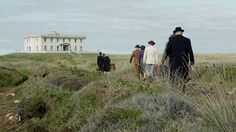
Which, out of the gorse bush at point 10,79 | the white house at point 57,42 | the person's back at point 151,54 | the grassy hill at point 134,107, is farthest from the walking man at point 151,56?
the white house at point 57,42

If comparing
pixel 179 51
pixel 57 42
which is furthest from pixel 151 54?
pixel 57 42

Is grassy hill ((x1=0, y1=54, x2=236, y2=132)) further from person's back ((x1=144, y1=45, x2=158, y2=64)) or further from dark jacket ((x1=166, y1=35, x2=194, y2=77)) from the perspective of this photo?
person's back ((x1=144, y1=45, x2=158, y2=64))

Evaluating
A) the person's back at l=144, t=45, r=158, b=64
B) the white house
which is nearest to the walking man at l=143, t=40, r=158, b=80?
the person's back at l=144, t=45, r=158, b=64

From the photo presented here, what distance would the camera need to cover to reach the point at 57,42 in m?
172

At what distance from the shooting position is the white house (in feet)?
559

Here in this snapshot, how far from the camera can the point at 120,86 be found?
13.2m

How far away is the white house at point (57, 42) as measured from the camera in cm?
17025

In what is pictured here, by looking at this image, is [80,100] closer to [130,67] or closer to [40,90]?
[40,90]

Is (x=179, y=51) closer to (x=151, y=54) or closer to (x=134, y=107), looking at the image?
(x=134, y=107)

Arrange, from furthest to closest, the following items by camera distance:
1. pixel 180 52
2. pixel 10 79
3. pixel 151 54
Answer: pixel 10 79
pixel 151 54
pixel 180 52

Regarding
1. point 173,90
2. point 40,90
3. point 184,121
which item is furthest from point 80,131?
point 40,90

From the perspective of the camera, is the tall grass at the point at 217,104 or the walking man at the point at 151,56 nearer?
the tall grass at the point at 217,104

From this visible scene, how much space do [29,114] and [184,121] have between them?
7.00 meters

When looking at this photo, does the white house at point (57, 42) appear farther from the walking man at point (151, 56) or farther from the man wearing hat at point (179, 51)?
the man wearing hat at point (179, 51)
